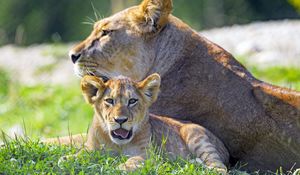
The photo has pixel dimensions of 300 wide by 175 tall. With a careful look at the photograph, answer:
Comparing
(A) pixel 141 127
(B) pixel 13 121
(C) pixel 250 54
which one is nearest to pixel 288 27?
(C) pixel 250 54

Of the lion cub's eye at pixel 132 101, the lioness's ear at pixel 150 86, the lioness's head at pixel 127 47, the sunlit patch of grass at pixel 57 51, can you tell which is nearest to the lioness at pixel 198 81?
the lioness's head at pixel 127 47

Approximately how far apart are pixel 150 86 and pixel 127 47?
1.14m

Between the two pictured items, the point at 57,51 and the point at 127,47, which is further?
the point at 57,51

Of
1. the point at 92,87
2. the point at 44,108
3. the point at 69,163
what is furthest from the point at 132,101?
the point at 44,108

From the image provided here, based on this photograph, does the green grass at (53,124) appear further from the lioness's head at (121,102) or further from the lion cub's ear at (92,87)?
the lion cub's ear at (92,87)

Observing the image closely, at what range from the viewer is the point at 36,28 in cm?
2805

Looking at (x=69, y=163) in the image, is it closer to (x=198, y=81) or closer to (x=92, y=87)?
(x=92, y=87)

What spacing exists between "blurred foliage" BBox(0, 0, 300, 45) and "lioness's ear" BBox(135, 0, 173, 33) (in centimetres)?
1558

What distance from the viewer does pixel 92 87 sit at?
7113 millimetres

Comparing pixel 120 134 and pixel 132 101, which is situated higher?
pixel 132 101

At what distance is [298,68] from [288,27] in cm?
363

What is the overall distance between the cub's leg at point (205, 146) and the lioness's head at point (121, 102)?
0.45 m

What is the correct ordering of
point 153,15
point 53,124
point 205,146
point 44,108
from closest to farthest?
point 205,146 < point 153,15 < point 53,124 < point 44,108

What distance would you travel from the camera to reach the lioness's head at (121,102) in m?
6.73
